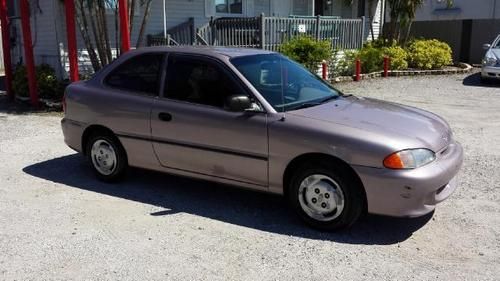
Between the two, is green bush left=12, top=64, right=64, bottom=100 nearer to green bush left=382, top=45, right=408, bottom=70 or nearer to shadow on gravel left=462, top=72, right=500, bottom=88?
green bush left=382, top=45, right=408, bottom=70

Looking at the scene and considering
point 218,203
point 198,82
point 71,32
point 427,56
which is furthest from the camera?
point 427,56

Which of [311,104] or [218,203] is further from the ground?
[311,104]

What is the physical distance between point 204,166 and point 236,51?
122cm

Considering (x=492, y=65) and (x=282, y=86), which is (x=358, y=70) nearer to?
(x=492, y=65)

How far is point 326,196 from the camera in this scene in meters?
4.24

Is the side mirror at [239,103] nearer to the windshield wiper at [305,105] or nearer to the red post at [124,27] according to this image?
the windshield wiper at [305,105]

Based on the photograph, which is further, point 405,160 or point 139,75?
point 139,75

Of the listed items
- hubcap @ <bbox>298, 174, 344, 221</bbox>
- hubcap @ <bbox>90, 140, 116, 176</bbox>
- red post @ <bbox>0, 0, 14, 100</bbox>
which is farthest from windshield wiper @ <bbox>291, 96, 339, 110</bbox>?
red post @ <bbox>0, 0, 14, 100</bbox>

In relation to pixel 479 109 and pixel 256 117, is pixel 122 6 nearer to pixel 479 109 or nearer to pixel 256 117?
pixel 256 117

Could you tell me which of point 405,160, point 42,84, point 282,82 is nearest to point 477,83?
point 42,84

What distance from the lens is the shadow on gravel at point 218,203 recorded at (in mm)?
4316

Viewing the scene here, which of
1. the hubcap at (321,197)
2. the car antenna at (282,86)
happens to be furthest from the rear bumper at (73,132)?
the hubcap at (321,197)

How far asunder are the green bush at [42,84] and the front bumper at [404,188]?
30.0 feet

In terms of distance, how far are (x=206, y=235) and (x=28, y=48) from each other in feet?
26.9
